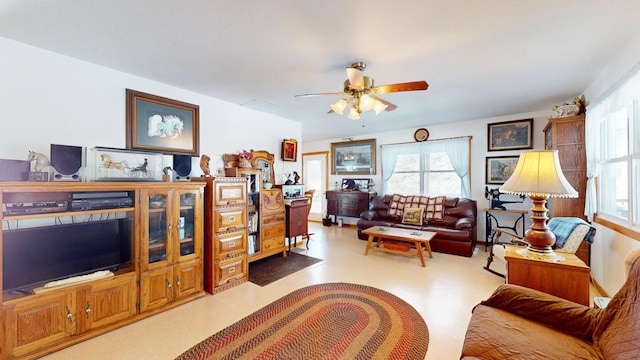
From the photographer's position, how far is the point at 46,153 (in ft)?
7.35

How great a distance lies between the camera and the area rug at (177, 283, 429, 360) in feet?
6.23

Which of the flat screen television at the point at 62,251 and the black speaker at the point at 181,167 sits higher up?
the black speaker at the point at 181,167

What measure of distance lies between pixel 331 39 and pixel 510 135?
4334 mm

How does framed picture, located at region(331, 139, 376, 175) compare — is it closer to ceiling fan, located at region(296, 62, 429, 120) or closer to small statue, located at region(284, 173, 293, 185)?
small statue, located at region(284, 173, 293, 185)

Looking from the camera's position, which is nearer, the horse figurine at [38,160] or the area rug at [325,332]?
the area rug at [325,332]

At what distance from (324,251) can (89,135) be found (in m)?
3.52

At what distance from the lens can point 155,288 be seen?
246 centimetres

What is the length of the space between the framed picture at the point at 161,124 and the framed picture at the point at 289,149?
1.58m

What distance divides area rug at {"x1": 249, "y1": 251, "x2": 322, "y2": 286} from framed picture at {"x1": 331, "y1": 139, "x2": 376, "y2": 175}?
309 centimetres

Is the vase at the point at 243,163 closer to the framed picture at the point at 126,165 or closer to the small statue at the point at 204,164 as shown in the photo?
the small statue at the point at 204,164

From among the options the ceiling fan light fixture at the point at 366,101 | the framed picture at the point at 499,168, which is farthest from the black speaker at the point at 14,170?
the framed picture at the point at 499,168

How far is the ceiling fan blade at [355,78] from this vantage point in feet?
7.24

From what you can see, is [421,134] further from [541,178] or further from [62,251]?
[62,251]

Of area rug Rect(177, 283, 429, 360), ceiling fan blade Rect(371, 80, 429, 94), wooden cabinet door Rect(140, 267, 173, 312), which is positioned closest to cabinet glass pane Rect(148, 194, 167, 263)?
wooden cabinet door Rect(140, 267, 173, 312)
